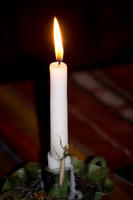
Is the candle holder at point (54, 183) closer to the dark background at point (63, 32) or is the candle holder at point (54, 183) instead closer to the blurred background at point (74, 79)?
the blurred background at point (74, 79)

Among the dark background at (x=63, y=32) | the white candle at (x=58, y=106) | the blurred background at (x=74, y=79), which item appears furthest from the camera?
the dark background at (x=63, y=32)

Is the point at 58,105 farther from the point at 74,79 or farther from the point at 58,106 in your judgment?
the point at 74,79

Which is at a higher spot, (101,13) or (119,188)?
(101,13)

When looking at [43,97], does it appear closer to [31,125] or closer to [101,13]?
Answer: [31,125]

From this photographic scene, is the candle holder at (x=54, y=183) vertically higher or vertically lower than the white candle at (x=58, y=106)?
lower

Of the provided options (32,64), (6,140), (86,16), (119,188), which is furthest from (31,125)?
(86,16)

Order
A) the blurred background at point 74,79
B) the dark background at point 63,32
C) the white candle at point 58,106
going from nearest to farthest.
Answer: the white candle at point 58,106 → the blurred background at point 74,79 → the dark background at point 63,32

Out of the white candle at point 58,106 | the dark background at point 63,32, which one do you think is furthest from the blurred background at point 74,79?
the white candle at point 58,106
